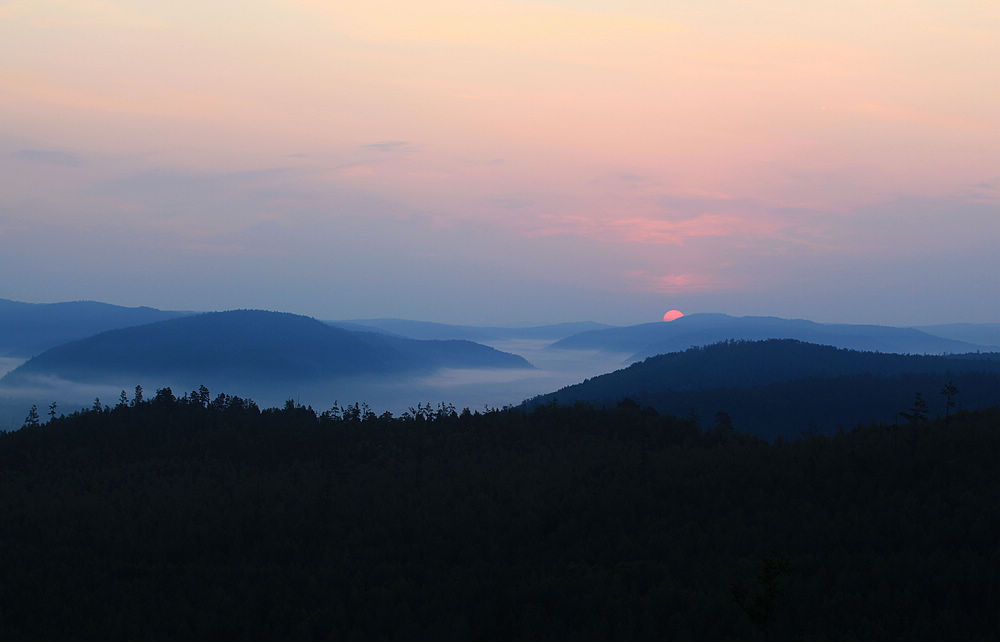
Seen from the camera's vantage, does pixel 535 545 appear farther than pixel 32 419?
No

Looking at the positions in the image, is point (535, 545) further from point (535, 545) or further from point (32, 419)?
point (32, 419)

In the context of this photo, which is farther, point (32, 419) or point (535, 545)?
point (32, 419)

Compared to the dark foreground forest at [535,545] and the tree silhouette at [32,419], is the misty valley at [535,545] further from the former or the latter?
the tree silhouette at [32,419]

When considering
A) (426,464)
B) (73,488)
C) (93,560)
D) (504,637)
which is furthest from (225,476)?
(504,637)

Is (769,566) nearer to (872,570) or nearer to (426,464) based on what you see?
(872,570)

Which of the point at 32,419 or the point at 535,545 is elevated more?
the point at 32,419

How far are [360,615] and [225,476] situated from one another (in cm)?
7227

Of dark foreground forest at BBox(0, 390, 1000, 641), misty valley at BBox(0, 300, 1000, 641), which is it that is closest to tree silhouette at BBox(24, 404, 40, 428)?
dark foreground forest at BBox(0, 390, 1000, 641)

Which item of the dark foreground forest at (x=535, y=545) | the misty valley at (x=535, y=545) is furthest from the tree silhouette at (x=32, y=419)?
the misty valley at (x=535, y=545)

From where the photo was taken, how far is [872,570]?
142 ft

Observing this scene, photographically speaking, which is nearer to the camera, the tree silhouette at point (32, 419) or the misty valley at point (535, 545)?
the misty valley at point (535, 545)

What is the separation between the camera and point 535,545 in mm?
61188

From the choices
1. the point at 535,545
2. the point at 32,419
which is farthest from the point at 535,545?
the point at 32,419

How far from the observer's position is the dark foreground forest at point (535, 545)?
40406 millimetres
